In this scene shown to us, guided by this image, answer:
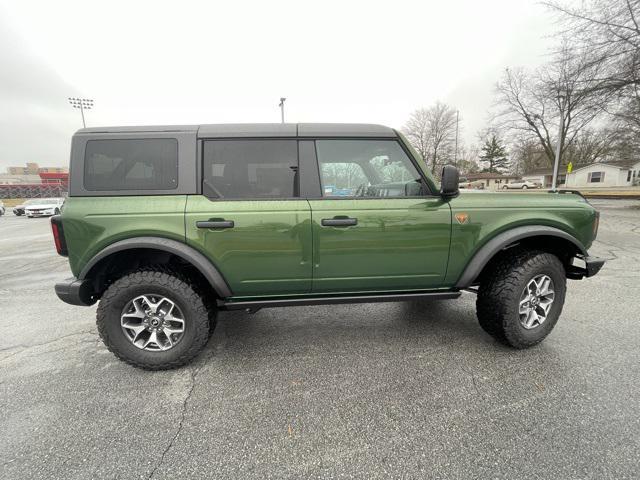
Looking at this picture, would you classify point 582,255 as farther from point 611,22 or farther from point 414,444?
point 611,22

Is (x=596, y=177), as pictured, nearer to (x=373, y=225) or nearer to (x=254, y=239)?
(x=373, y=225)

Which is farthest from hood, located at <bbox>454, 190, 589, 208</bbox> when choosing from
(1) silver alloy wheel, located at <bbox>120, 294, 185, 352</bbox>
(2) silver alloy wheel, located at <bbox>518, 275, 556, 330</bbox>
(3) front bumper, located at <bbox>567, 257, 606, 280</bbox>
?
(1) silver alloy wheel, located at <bbox>120, 294, 185, 352</bbox>

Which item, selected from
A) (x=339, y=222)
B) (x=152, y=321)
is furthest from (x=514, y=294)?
(x=152, y=321)

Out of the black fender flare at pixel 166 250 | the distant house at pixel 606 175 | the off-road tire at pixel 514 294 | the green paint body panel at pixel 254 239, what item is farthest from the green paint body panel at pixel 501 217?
the distant house at pixel 606 175

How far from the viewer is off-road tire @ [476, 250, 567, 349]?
2678mm

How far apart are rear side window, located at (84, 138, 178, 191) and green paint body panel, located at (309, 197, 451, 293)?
121 cm

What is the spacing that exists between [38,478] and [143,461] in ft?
1.72

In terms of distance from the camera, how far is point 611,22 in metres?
12.2

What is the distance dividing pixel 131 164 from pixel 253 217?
1092 millimetres

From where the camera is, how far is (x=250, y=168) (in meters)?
2.55

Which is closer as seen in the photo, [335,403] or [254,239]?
[335,403]

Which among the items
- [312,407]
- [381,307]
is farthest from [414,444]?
[381,307]

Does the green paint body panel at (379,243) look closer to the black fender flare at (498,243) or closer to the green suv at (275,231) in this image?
the green suv at (275,231)

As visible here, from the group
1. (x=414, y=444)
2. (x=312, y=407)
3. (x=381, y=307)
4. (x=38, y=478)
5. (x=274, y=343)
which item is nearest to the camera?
(x=38, y=478)
